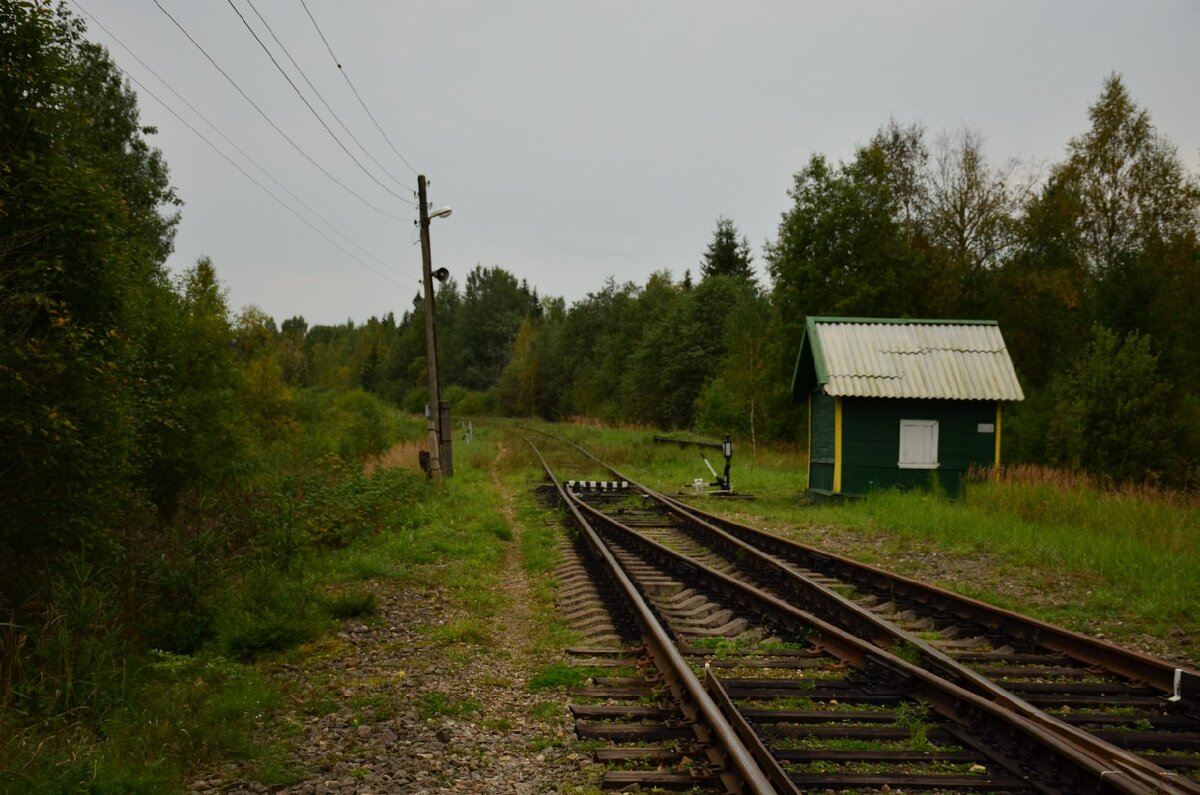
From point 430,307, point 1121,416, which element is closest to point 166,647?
point 430,307

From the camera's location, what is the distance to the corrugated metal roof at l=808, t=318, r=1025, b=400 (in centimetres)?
1823

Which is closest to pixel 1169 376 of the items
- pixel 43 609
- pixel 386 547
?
pixel 386 547

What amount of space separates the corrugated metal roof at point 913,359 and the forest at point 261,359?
2860mm

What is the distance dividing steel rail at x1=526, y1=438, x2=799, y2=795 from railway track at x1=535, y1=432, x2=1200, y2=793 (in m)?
0.09

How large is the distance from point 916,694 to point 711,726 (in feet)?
5.54

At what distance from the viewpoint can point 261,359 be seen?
3675 centimetres

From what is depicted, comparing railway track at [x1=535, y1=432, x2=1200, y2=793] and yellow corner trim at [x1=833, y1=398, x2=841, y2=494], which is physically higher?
yellow corner trim at [x1=833, y1=398, x2=841, y2=494]

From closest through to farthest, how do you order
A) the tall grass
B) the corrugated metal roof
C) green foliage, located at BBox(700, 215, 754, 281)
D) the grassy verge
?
1. the grassy verge
2. the tall grass
3. the corrugated metal roof
4. green foliage, located at BBox(700, 215, 754, 281)

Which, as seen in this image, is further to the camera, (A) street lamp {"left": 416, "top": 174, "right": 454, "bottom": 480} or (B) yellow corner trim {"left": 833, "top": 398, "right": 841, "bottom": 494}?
(A) street lamp {"left": 416, "top": 174, "right": 454, "bottom": 480}

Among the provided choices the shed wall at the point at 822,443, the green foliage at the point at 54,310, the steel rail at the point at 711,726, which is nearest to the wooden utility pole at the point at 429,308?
the shed wall at the point at 822,443

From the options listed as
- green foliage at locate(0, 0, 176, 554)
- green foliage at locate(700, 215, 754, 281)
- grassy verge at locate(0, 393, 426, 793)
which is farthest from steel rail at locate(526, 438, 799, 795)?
green foliage at locate(700, 215, 754, 281)

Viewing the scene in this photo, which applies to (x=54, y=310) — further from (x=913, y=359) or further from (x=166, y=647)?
(x=913, y=359)

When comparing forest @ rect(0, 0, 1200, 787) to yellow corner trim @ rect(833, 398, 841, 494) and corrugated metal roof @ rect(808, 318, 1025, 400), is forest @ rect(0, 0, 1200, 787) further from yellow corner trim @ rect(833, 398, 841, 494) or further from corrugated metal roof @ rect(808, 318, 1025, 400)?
yellow corner trim @ rect(833, 398, 841, 494)

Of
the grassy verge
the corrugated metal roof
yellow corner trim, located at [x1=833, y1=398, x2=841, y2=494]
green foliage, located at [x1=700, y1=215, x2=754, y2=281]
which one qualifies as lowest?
the grassy verge
